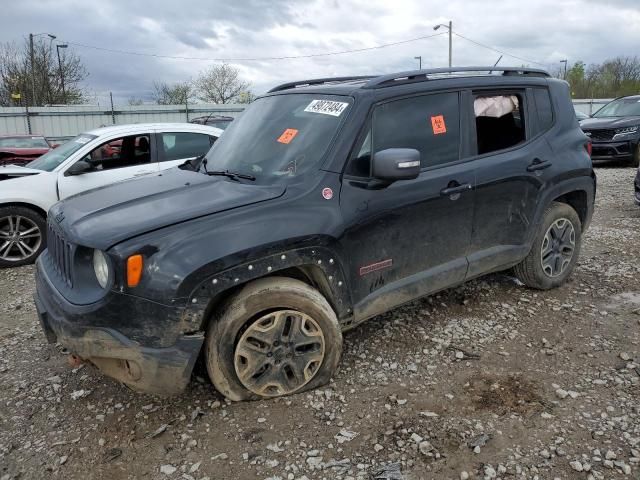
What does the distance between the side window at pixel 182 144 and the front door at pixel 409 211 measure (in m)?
3.85

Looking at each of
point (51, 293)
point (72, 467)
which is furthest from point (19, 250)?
point (72, 467)

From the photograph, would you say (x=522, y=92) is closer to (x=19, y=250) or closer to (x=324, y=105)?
(x=324, y=105)

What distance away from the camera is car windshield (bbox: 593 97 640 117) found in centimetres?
1288

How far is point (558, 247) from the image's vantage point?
4543mm

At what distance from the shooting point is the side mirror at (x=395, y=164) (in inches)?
119

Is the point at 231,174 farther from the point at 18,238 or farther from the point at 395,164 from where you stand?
the point at 18,238

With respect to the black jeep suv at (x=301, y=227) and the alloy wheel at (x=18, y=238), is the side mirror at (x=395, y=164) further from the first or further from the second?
the alloy wheel at (x=18, y=238)

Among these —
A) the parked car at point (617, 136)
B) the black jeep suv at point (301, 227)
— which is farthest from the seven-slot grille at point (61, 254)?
the parked car at point (617, 136)

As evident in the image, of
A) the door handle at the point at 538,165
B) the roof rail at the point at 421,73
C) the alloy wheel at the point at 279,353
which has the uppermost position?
the roof rail at the point at 421,73

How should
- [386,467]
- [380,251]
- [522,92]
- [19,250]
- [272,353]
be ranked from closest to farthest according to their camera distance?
[386,467], [272,353], [380,251], [522,92], [19,250]

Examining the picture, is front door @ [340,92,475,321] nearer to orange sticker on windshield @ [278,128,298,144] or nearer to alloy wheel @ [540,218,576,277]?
orange sticker on windshield @ [278,128,298,144]

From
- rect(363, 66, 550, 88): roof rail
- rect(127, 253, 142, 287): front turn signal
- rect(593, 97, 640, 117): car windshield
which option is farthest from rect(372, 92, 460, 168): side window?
rect(593, 97, 640, 117): car windshield

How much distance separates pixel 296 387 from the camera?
310cm

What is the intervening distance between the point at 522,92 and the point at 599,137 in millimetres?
9675
